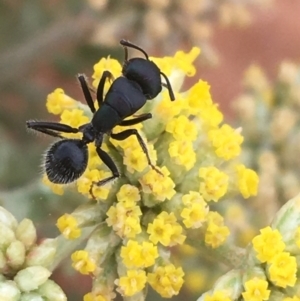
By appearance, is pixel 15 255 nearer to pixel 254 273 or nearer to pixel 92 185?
pixel 92 185

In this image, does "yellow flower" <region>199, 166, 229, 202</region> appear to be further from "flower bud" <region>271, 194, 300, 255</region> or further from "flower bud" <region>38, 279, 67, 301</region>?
"flower bud" <region>38, 279, 67, 301</region>

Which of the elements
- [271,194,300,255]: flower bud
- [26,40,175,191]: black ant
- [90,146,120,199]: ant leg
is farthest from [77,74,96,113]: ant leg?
[271,194,300,255]: flower bud

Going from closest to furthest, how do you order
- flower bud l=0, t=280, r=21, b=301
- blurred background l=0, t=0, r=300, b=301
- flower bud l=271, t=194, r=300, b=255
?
flower bud l=0, t=280, r=21, b=301
flower bud l=271, t=194, r=300, b=255
blurred background l=0, t=0, r=300, b=301

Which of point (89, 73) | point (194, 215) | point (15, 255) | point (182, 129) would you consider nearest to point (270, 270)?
point (194, 215)

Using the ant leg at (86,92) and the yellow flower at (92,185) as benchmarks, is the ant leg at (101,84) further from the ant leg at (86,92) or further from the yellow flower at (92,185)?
the yellow flower at (92,185)

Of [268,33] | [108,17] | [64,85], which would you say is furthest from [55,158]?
[268,33]

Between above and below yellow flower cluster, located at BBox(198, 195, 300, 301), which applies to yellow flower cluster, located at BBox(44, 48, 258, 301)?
above

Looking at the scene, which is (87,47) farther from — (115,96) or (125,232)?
(125,232)
